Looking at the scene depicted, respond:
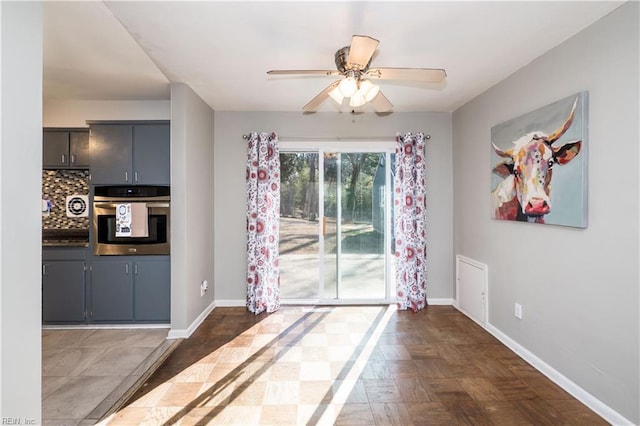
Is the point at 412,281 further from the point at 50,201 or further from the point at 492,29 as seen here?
the point at 50,201

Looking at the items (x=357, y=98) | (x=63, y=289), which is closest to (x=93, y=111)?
(x=63, y=289)

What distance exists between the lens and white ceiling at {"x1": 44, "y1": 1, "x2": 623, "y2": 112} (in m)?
1.96

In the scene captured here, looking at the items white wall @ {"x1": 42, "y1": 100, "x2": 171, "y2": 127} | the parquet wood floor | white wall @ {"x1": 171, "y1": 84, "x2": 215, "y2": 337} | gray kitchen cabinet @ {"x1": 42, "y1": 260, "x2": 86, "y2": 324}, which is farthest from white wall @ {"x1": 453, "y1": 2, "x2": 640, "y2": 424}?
gray kitchen cabinet @ {"x1": 42, "y1": 260, "x2": 86, "y2": 324}

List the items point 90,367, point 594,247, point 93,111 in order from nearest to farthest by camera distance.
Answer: point 594,247 → point 90,367 → point 93,111

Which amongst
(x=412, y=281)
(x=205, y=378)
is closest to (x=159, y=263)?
(x=205, y=378)

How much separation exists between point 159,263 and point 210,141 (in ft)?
5.28

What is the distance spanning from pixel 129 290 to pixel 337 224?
101 inches

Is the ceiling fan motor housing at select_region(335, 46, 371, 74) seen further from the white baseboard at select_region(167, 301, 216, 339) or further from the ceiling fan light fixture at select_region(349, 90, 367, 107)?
the white baseboard at select_region(167, 301, 216, 339)

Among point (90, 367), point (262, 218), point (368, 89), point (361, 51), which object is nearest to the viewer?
point (361, 51)

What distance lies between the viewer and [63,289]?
3.42 m

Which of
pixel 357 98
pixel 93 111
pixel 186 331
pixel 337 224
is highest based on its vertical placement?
pixel 93 111

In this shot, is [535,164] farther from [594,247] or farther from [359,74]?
[359,74]

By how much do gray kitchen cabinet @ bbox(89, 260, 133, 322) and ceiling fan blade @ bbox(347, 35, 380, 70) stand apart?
123 inches

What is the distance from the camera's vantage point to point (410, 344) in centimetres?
306
